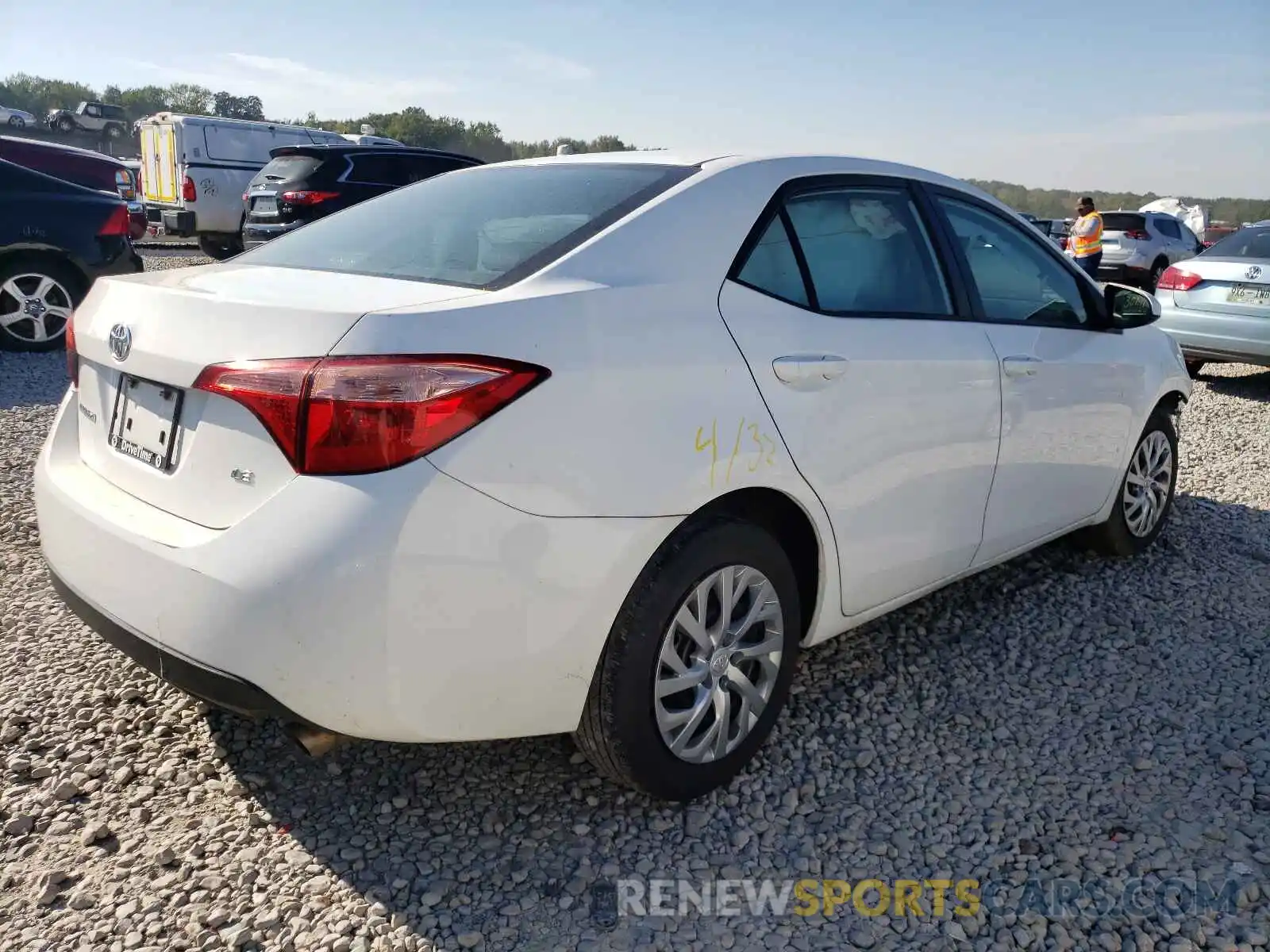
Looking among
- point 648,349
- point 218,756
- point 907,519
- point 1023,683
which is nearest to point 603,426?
point 648,349

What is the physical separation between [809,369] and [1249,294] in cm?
723

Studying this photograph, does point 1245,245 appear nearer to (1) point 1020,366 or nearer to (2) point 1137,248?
(1) point 1020,366

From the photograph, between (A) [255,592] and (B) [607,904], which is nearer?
(A) [255,592]

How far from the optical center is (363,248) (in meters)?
2.67

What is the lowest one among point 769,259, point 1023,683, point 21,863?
point 21,863

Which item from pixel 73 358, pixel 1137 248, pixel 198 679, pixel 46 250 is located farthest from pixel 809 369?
pixel 1137 248

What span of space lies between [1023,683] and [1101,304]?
1.53 meters

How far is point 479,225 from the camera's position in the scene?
2.63 m

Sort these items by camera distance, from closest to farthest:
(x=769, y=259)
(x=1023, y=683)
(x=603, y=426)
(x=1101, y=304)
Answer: (x=603, y=426) < (x=769, y=259) < (x=1023, y=683) < (x=1101, y=304)

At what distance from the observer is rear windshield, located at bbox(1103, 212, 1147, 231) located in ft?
57.1

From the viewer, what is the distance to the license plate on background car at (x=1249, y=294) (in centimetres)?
795

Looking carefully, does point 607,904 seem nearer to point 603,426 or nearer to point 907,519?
point 603,426

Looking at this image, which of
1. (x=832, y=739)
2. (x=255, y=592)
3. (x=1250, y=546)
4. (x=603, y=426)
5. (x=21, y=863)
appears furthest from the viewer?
(x=1250, y=546)

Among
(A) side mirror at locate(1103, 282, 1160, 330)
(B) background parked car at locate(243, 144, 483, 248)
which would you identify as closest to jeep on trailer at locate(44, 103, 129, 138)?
(B) background parked car at locate(243, 144, 483, 248)
